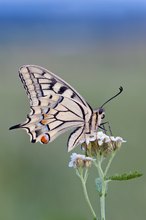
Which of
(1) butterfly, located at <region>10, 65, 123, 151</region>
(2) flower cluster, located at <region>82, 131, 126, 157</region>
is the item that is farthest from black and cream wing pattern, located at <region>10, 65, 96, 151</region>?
(2) flower cluster, located at <region>82, 131, 126, 157</region>

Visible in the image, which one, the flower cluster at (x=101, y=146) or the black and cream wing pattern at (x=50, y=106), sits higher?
the black and cream wing pattern at (x=50, y=106)

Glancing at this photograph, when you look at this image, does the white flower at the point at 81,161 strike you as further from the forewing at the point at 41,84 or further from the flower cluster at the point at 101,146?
the forewing at the point at 41,84

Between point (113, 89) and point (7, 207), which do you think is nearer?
point (7, 207)

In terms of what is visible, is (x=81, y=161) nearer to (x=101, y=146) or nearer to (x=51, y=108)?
(x=101, y=146)

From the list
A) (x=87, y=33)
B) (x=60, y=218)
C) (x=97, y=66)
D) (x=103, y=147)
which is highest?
(x=87, y=33)

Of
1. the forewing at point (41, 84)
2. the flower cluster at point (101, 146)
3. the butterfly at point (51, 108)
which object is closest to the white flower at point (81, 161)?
the flower cluster at point (101, 146)

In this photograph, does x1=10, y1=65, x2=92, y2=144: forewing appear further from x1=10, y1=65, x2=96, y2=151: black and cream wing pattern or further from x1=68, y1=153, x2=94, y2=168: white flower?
x1=68, y1=153, x2=94, y2=168: white flower

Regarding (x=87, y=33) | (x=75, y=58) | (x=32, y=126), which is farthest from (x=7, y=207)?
(x=87, y=33)

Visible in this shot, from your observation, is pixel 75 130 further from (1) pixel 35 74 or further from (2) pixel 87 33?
(2) pixel 87 33
